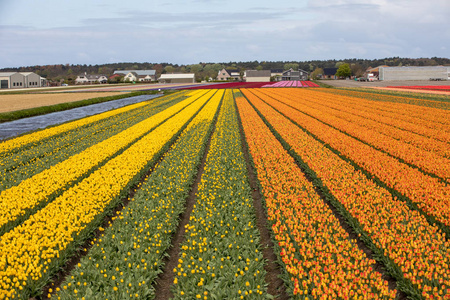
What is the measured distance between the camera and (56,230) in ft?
31.3

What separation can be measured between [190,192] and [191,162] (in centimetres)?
259

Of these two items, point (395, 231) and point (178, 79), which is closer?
point (395, 231)

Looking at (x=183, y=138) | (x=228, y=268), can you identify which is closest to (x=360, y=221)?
(x=228, y=268)

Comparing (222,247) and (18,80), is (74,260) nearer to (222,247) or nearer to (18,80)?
(222,247)

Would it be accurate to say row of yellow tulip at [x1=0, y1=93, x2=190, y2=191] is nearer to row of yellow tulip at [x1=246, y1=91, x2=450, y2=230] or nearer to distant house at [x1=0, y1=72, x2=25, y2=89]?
row of yellow tulip at [x1=246, y1=91, x2=450, y2=230]

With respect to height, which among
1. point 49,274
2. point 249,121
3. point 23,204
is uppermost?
point 249,121

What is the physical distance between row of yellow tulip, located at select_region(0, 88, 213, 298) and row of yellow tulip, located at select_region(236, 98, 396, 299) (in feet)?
18.0

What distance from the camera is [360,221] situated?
9727 mm

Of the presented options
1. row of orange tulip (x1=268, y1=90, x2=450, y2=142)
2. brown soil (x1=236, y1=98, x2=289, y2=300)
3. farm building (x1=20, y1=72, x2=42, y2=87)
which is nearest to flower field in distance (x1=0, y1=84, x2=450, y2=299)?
brown soil (x1=236, y1=98, x2=289, y2=300)

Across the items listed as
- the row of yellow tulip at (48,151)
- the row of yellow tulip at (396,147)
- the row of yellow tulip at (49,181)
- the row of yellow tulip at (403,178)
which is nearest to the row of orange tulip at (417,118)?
the row of yellow tulip at (396,147)

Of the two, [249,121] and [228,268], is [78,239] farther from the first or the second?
[249,121]

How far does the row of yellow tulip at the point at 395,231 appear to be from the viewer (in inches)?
286

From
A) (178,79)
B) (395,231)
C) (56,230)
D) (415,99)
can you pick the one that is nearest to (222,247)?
(395,231)

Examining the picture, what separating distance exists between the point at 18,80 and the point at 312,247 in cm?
16247
